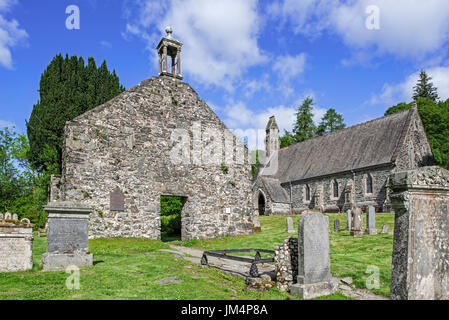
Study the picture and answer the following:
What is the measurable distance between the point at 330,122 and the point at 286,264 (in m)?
63.9

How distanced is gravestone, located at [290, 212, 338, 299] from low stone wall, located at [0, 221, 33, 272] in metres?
6.91

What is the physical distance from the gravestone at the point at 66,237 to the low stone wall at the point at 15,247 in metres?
0.58

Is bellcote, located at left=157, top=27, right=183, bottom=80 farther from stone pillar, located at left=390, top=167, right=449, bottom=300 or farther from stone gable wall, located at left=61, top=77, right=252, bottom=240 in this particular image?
stone pillar, located at left=390, top=167, right=449, bottom=300

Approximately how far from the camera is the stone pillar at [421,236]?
4.78m

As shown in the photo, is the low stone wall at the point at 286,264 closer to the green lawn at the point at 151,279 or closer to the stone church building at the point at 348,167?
the green lawn at the point at 151,279

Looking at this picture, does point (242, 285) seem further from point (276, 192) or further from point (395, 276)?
point (276, 192)

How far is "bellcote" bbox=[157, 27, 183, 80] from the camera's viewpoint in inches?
714

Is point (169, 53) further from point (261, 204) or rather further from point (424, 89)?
point (424, 89)

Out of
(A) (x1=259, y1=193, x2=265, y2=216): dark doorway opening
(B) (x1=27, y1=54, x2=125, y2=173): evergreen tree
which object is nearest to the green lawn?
(B) (x1=27, y1=54, x2=125, y2=173): evergreen tree

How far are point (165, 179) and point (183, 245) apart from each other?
3.35 meters

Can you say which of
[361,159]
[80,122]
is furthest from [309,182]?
[80,122]

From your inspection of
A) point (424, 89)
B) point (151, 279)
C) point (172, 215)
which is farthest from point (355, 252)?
point (424, 89)
